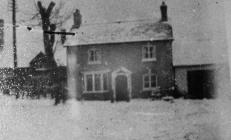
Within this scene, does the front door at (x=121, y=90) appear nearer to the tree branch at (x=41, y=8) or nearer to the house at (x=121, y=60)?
the house at (x=121, y=60)

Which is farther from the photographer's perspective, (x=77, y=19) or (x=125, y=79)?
(x=77, y=19)

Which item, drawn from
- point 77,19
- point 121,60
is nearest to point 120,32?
point 121,60

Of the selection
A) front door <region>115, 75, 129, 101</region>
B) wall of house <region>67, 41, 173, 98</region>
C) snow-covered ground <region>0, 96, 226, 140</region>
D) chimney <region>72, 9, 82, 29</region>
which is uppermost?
chimney <region>72, 9, 82, 29</region>

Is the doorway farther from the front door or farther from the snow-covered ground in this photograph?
the front door

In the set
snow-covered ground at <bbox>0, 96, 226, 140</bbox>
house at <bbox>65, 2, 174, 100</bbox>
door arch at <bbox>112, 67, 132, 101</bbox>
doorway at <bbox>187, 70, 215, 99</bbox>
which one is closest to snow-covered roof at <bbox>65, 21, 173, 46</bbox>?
house at <bbox>65, 2, 174, 100</bbox>

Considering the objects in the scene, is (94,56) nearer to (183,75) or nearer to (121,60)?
(121,60)

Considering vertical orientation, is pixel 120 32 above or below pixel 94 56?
above

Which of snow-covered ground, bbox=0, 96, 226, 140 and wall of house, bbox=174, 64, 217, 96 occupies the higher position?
wall of house, bbox=174, 64, 217, 96

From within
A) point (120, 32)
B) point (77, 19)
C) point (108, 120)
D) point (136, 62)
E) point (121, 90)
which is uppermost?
point (77, 19)
